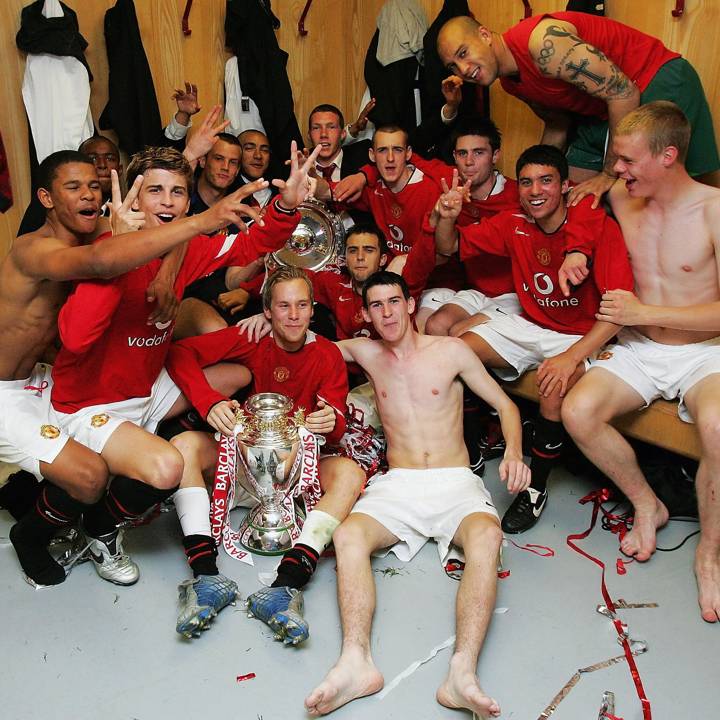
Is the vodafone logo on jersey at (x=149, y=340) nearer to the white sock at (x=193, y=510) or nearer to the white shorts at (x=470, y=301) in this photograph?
the white sock at (x=193, y=510)

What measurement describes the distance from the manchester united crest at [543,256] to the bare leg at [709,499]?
87cm

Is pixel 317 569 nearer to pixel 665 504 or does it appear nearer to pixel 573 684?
pixel 573 684

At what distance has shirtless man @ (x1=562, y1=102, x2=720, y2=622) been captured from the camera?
271 centimetres

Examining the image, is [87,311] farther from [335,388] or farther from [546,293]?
[546,293]

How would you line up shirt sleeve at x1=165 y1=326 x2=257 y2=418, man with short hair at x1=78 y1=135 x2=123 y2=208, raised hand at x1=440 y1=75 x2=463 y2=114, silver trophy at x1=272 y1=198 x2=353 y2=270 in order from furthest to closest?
raised hand at x1=440 y1=75 x2=463 y2=114 → man with short hair at x1=78 y1=135 x2=123 y2=208 → silver trophy at x1=272 y1=198 x2=353 y2=270 → shirt sleeve at x1=165 y1=326 x2=257 y2=418

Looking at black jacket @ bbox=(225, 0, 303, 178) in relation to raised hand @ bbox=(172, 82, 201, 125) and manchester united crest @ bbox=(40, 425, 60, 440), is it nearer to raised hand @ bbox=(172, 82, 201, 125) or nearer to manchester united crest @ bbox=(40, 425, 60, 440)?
raised hand @ bbox=(172, 82, 201, 125)

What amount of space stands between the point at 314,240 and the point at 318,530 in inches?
62.6

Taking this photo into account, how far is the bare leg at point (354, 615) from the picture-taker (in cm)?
201

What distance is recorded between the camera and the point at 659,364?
112 inches

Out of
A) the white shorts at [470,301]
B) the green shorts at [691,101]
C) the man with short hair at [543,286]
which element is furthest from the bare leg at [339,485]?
the green shorts at [691,101]

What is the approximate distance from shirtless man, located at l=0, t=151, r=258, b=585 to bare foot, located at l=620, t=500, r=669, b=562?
184 centimetres

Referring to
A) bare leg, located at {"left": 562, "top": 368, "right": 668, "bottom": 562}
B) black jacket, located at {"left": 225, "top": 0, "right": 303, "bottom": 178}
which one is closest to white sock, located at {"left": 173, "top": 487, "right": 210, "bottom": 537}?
bare leg, located at {"left": 562, "top": 368, "right": 668, "bottom": 562}

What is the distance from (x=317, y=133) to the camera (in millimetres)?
4203

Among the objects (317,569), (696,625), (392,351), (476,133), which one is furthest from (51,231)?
(696,625)
